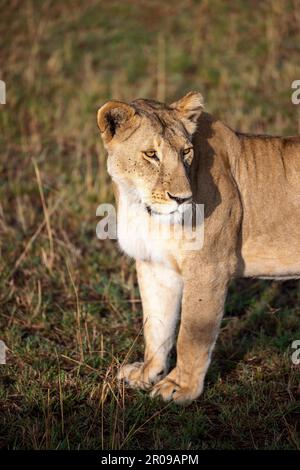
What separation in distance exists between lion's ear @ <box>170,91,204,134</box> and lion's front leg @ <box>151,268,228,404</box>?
2.42 ft

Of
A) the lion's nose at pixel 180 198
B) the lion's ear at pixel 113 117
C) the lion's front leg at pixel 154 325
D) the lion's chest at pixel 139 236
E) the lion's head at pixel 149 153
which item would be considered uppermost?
the lion's ear at pixel 113 117

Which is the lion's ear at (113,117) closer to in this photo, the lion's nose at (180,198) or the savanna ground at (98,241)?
the lion's nose at (180,198)

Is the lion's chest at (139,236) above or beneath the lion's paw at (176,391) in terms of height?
above

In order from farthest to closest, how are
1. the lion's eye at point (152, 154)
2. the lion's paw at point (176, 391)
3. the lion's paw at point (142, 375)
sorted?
the lion's paw at point (142, 375)
the lion's paw at point (176, 391)
the lion's eye at point (152, 154)

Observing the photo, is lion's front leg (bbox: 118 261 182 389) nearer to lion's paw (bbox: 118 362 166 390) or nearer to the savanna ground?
lion's paw (bbox: 118 362 166 390)

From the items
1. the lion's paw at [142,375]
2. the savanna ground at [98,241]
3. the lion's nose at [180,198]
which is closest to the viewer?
the lion's nose at [180,198]

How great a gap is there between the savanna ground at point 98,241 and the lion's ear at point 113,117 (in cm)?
106

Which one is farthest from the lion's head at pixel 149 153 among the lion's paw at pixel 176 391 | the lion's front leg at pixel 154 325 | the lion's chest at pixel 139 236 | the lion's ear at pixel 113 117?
the lion's paw at pixel 176 391

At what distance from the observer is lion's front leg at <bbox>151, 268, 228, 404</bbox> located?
4.20m

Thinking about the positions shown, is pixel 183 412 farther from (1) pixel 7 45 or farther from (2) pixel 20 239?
(1) pixel 7 45

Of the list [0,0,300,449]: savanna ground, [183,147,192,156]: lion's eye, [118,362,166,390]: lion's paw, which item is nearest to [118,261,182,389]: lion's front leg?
[118,362,166,390]: lion's paw

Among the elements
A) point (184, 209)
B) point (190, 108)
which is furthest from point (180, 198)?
point (190, 108)

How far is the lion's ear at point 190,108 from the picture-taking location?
166 inches

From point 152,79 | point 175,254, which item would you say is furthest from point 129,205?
point 152,79
